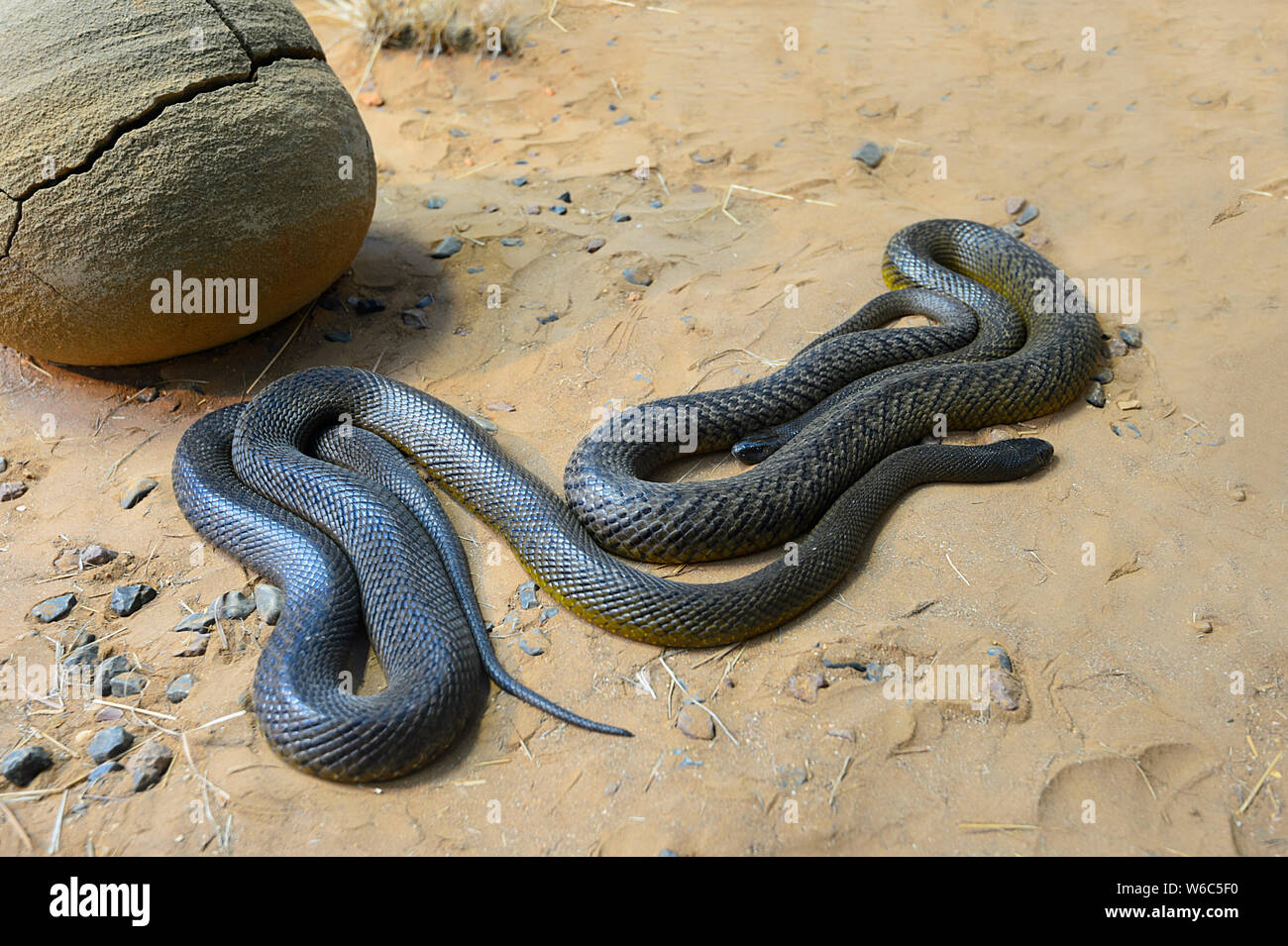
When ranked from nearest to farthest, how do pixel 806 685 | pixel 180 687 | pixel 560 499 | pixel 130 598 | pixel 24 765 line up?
pixel 24 765 → pixel 806 685 → pixel 180 687 → pixel 130 598 → pixel 560 499

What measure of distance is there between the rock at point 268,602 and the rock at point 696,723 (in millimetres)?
2052

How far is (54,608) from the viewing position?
4.25m

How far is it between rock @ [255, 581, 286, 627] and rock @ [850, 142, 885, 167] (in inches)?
246

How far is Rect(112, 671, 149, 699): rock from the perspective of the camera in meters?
3.87

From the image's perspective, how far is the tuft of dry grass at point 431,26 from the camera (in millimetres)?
9648

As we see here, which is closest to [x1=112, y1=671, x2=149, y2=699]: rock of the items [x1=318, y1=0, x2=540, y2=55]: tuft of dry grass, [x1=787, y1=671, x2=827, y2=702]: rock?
[x1=787, y1=671, x2=827, y2=702]: rock

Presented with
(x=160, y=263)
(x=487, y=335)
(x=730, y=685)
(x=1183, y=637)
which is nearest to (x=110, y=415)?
(x=160, y=263)

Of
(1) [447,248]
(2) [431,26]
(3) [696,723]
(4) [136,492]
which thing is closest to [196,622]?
(4) [136,492]

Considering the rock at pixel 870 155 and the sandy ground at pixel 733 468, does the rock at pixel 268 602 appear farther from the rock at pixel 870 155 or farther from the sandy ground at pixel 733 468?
the rock at pixel 870 155

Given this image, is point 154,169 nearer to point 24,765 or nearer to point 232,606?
point 232,606

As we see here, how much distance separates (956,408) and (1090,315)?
1.41 meters

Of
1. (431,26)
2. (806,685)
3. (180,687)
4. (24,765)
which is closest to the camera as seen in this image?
(24,765)

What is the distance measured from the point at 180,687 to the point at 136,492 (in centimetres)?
161

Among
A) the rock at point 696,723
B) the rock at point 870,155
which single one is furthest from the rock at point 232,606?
the rock at point 870,155
